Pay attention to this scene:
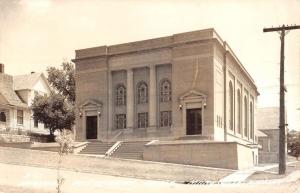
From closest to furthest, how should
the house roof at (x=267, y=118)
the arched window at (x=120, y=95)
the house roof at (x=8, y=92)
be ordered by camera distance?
the arched window at (x=120, y=95) → the house roof at (x=8, y=92) → the house roof at (x=267, y=118)

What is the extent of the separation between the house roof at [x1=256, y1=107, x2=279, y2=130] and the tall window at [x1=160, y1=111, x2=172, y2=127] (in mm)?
36489

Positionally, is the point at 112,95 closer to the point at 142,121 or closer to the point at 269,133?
the point at 142,121

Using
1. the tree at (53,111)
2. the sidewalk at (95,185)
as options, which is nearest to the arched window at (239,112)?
the tree at (53,111)

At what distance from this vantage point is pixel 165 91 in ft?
123

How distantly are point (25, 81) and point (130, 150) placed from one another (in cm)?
2497

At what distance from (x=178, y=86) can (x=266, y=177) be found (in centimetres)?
1256

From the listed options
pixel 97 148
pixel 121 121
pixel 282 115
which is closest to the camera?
pixel 282 115

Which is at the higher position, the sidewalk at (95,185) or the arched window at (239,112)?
the arched window at (239,112)

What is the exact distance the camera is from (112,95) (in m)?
39.6

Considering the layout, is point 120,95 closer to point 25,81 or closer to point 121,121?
point 121,121

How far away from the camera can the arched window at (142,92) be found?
126 feet

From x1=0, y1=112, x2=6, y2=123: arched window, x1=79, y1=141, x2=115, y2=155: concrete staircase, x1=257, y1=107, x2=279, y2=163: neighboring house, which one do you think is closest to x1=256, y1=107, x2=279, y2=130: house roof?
x1=257, y1=107, x2=279, y2=163: neighboring house

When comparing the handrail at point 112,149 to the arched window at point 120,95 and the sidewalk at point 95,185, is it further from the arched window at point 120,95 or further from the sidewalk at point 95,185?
the sidewalk at point 95,185

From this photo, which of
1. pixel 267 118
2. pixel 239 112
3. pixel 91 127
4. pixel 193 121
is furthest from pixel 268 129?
pixel 193 121
